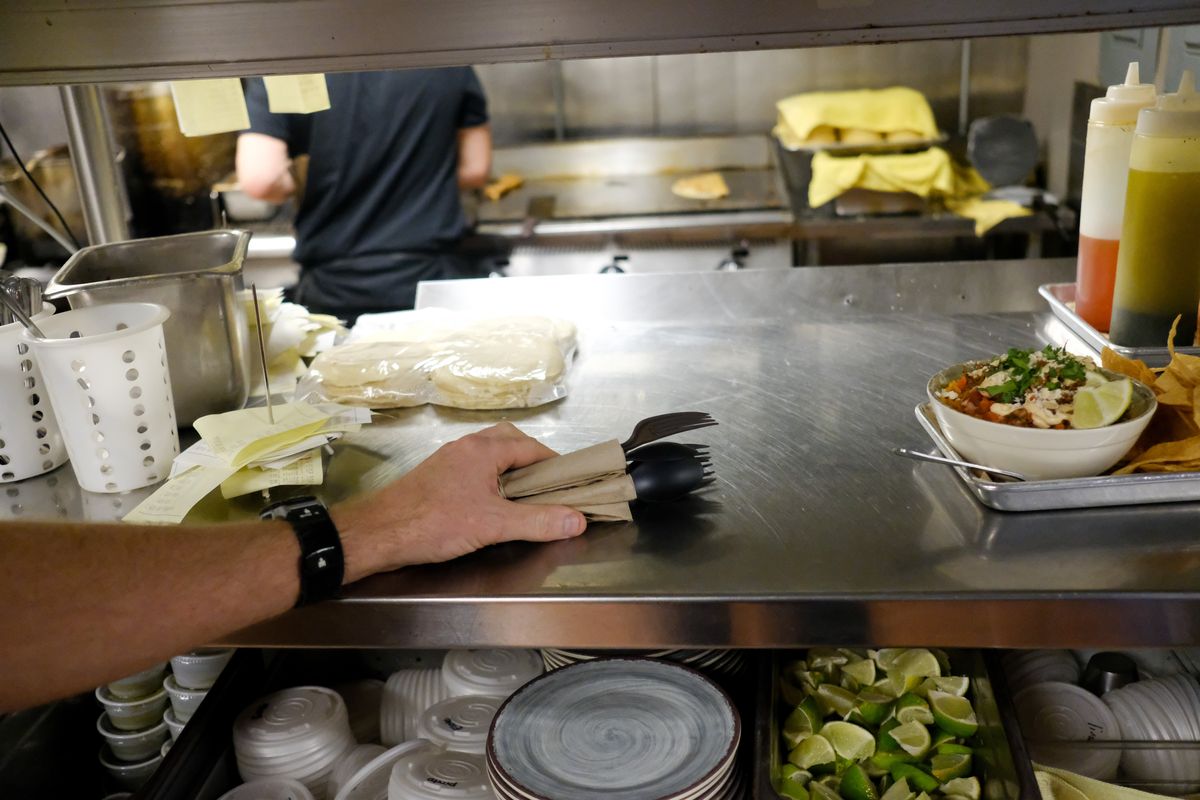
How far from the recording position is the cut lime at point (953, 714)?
123 centimetres

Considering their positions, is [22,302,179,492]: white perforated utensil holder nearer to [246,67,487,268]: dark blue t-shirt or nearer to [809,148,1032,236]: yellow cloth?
[246,67,487,268]: dark blue t-shirt

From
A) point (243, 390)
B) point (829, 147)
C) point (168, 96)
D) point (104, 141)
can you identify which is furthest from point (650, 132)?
point (243, 390)

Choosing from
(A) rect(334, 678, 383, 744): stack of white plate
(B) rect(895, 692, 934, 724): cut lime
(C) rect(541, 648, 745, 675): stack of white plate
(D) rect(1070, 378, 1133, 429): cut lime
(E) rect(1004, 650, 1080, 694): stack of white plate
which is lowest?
(A) rect(334, 678, 383, 744): stack of white plate

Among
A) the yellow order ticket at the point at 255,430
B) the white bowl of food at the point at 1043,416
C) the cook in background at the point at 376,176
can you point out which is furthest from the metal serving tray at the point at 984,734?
the cook in background at the point at 376,176

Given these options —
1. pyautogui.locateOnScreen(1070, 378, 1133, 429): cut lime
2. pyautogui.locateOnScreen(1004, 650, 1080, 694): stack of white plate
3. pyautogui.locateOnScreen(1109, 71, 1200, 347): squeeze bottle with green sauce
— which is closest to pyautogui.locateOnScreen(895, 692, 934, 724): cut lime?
pyautogui.locateOnScreen(1004, 650, 1080, 694): stack of white plate

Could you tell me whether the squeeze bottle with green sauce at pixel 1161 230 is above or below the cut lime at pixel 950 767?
above

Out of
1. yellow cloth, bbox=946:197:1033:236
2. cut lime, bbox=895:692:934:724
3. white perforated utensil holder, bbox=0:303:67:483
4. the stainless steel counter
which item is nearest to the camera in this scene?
the stainless steel counter

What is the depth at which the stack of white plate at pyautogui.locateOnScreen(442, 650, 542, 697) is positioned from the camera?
4.59 ft

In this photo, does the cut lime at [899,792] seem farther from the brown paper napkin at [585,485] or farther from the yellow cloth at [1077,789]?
the brown paper napkin at [585,485]

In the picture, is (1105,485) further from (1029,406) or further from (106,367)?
(106,367)

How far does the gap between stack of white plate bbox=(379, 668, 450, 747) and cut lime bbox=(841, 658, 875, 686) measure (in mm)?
521

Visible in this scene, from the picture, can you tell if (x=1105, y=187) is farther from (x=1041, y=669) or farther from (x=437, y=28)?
(x=437, y=28)

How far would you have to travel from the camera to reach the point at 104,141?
6.30ft

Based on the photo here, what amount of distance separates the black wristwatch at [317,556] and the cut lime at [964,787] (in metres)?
0.70
